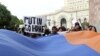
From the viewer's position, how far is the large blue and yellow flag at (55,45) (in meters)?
4.23

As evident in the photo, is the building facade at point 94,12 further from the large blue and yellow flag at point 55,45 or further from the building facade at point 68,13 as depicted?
the building facade at point 68,13

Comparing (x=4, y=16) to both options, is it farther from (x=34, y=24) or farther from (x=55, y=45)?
(x=55, y=45)

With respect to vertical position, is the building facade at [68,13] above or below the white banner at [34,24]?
above

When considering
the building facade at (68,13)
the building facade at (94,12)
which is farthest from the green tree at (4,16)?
the building facade at (68,13)

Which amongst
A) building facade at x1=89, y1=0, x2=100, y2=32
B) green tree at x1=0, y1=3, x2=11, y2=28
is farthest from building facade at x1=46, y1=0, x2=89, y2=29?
building facade at x1=89, y1=0, x2=100, y2=32

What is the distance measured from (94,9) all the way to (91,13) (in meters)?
0.46

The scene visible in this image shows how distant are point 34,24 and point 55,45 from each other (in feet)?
29.1

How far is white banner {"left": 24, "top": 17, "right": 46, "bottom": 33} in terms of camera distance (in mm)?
14648

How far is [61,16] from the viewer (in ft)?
368

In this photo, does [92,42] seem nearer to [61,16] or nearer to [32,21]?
[32,21]

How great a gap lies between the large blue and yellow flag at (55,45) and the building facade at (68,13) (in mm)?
94195

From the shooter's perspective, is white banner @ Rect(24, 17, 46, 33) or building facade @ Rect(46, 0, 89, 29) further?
building facade @ Rect(46, 0, 89, 29)

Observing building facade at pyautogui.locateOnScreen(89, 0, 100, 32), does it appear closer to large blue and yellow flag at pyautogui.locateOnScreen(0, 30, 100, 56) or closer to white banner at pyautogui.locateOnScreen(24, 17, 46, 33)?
white banner at pyautogui.locateOnScreen(24, 17, 46, 33)

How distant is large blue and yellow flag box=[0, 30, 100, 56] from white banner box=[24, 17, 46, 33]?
7.83 m
